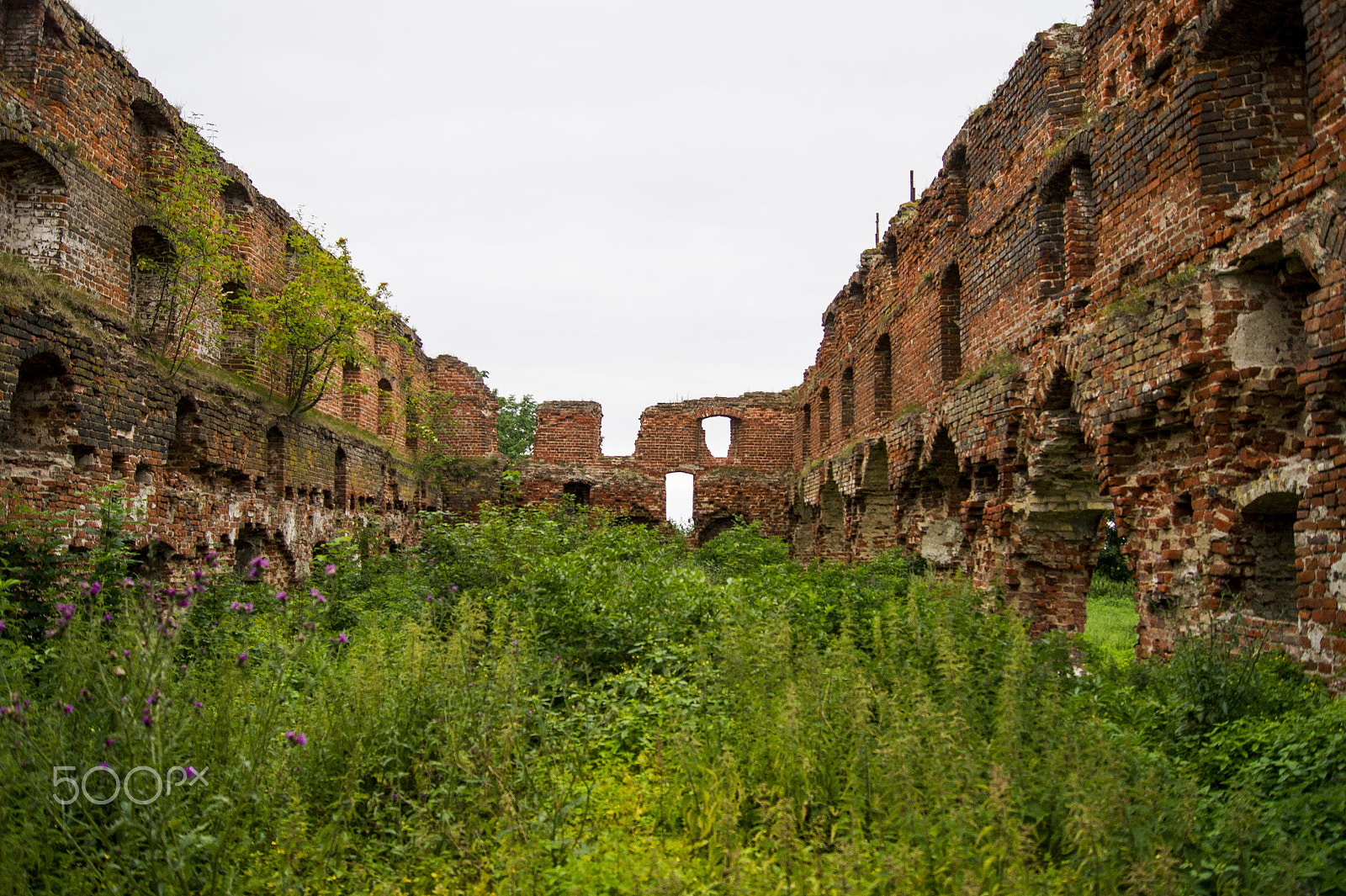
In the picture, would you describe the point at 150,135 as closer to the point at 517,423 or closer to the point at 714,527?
the point at 714,527

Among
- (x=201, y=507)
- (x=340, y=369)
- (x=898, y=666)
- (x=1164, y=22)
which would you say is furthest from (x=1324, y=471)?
(x=340, y=369)

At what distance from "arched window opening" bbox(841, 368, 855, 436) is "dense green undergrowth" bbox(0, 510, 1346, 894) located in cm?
1052

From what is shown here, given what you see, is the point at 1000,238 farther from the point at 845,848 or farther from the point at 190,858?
the point at 190,858

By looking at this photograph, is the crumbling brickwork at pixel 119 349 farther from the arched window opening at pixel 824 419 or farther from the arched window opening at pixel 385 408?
the arched window opening at pixel 824 419

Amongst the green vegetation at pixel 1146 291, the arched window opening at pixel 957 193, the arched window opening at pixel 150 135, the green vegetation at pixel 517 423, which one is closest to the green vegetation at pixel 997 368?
the green vegetation at pixel 1146 291

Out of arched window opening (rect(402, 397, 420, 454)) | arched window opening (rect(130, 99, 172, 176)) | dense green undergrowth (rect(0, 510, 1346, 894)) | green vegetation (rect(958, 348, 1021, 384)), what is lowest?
dense green undergrowth (rect(0, 510, 1346, 894))

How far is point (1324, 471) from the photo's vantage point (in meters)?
4.65

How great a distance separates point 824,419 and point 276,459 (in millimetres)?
10986

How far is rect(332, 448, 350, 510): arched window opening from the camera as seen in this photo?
15297mm

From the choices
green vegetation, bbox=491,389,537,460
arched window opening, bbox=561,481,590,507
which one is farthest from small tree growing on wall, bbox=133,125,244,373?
green vegetation, bbox=491,389,537,460

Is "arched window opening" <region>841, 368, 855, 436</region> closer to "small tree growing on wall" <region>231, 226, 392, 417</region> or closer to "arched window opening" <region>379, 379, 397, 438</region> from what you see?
Answer: "small tree growing on wall" <region>231, 226, 392, 417</region>

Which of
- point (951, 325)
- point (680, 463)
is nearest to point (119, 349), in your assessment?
point (951, 325)

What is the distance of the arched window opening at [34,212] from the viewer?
877 centimetres

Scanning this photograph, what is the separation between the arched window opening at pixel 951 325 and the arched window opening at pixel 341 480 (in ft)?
33.6
